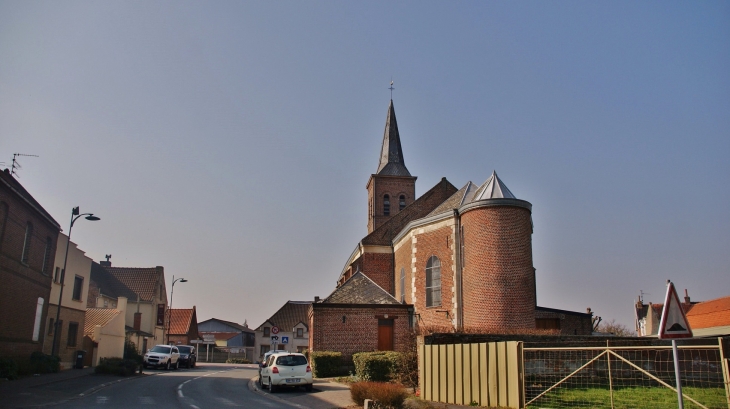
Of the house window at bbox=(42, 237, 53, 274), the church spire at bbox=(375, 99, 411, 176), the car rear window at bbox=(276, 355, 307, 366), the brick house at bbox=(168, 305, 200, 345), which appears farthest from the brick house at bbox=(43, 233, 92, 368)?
the brick house at bbox=(168, 305, 200, 345)

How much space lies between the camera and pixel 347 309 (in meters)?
29.8

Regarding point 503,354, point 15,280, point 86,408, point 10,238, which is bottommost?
point 86,408

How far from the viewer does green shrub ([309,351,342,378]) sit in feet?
90.4

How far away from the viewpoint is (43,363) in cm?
2709

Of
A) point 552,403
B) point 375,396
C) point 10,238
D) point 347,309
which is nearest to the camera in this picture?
point 552,403

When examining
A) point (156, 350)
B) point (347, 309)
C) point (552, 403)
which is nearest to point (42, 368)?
point (156, 350)

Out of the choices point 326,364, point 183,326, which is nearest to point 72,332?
point 326,364

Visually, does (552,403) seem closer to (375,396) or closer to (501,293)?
(375,396)

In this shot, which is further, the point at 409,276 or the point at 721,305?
the point at 721,305

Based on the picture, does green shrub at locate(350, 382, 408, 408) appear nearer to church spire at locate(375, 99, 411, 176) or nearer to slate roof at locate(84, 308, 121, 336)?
slate roof at locate(84, 308, 121, 336)

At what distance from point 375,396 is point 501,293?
13.6 meters

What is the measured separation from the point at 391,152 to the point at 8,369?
3999 centimetres

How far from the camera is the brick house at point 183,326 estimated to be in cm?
7144

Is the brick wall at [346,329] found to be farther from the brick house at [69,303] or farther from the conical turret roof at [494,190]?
the brick house at [69,303]
